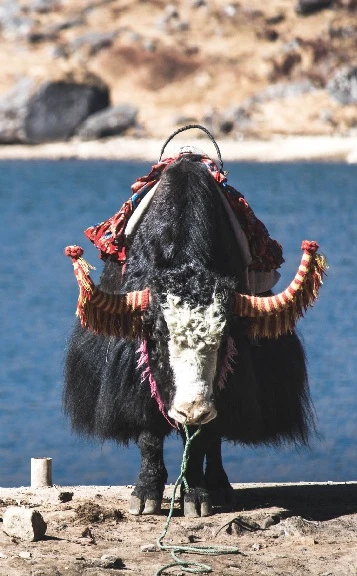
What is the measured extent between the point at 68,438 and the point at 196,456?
3.20 m

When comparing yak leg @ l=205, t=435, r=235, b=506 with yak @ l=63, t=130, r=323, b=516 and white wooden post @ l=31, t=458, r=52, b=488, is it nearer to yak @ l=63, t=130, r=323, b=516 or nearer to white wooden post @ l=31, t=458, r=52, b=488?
yak @ l=63, t=130, r=323, b=516

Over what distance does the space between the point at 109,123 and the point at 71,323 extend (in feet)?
102

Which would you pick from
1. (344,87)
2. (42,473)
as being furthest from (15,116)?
(42,473)

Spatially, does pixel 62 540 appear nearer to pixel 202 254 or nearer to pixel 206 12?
pixel 202 254

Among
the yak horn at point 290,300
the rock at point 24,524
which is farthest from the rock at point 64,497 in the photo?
the yak horn at point 290,300

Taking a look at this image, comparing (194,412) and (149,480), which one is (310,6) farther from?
(194,412)

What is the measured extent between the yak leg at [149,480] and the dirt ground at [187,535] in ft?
0.19

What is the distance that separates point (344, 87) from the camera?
137 feet

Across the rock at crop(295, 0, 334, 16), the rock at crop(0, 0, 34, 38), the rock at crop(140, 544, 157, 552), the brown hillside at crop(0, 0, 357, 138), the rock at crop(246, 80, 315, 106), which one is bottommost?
the rock at crop(140, 544, 157, 552)

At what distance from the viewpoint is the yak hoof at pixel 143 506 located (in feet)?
15.5

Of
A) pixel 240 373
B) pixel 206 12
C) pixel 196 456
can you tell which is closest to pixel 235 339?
pixel 240 373

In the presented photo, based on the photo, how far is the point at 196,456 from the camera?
4.69m

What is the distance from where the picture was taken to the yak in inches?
162

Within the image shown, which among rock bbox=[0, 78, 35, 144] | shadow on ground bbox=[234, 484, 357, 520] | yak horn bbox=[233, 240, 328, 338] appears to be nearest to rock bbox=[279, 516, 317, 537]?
shadow on ground bbox=[234, 484, 357, 520]
